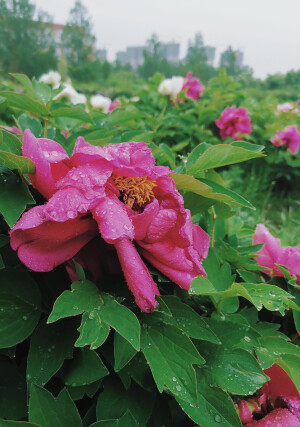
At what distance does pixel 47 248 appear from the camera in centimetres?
52

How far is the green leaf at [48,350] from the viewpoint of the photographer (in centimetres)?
52

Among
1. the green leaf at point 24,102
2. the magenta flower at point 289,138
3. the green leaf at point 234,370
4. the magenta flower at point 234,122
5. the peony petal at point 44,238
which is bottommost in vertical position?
the magenta flower at point 289,138

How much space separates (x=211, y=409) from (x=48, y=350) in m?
0.23

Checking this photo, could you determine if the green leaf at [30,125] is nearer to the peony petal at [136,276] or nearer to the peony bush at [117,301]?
the peony bush at [117,301]

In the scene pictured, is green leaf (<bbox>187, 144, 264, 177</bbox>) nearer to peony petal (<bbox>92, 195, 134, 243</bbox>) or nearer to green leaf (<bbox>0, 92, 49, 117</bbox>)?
peony petal (<bbox>92, 195, 134, 243</bbox>)

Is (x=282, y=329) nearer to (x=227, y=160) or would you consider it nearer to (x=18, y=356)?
(x=227, y=160)

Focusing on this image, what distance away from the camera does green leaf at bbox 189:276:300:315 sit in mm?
521

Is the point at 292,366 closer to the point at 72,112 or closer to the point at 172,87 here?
the point at 72,112

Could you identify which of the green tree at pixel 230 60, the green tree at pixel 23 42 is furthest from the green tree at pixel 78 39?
the green tree at pixel 230 60

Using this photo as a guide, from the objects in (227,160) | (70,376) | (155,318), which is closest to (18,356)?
(70,376)

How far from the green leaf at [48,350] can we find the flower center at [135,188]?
195 mm

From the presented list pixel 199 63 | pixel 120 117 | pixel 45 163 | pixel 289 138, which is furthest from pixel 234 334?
pixel 199 63

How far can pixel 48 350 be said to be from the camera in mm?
539

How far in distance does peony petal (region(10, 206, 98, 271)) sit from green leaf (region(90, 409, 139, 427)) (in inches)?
7.9
